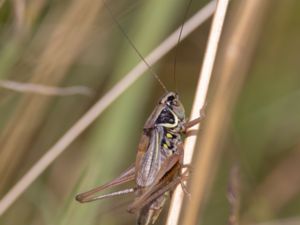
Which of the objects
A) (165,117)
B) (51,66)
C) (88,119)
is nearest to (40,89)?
(51,66)

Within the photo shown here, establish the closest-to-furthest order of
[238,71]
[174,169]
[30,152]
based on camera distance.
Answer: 1. [238,71]
2. [174,169]
3. [30,152]

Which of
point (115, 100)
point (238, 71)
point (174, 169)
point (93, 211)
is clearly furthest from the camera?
point (174, 169)

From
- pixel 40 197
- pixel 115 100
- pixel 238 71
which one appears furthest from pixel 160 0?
pixel 40 197

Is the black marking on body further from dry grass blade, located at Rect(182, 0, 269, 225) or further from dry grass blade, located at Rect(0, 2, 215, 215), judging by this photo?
dry grass blade, located at Rect(182, 0, 269, 225)

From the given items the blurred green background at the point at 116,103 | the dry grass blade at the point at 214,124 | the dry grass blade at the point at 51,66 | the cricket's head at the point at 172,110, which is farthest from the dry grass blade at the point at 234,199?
the dry grass blade at the point at 51,66

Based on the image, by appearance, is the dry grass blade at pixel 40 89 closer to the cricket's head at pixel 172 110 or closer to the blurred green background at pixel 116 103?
the blurred green background at pixel 116 103

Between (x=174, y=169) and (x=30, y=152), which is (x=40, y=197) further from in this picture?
(x=174, y=169)

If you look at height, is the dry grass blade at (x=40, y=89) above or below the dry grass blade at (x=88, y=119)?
above
